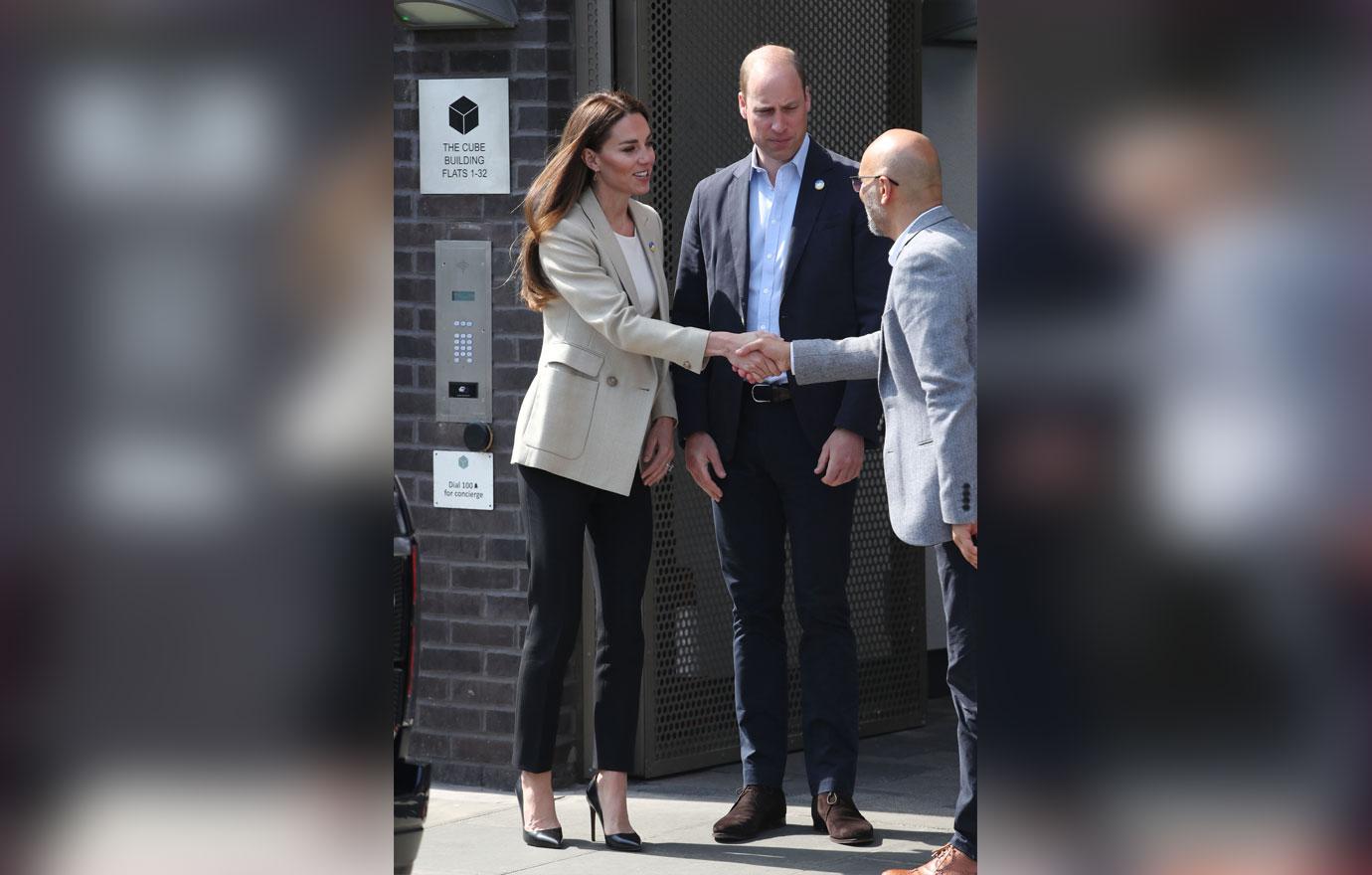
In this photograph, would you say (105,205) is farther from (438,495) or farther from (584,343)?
(438,495)

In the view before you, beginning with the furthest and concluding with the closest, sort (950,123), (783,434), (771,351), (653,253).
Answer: (950,123) < (653,253) < (783,434) < (771,351)

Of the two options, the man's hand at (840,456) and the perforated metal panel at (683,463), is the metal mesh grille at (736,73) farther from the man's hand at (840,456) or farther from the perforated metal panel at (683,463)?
the man's hand at (840,456)

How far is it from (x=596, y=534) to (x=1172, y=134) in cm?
375

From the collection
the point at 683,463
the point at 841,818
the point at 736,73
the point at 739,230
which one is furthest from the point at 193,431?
the point at 736,73

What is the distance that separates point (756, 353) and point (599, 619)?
969 millimetres

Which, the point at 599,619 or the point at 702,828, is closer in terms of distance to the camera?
the point at 599,619

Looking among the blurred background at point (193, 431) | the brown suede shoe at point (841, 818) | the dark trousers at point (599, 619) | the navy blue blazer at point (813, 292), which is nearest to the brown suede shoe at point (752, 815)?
the brown suede shoe at point (841, 818)

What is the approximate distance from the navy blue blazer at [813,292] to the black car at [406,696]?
161 cm

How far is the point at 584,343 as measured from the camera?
510cm

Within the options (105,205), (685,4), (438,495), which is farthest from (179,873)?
(685,4)

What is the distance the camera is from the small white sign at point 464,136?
19.4ft

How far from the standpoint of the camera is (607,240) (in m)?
5.14

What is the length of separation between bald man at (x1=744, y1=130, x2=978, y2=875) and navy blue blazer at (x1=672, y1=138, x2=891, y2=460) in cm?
50

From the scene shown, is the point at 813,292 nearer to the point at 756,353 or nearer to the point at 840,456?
the point at 756,353
